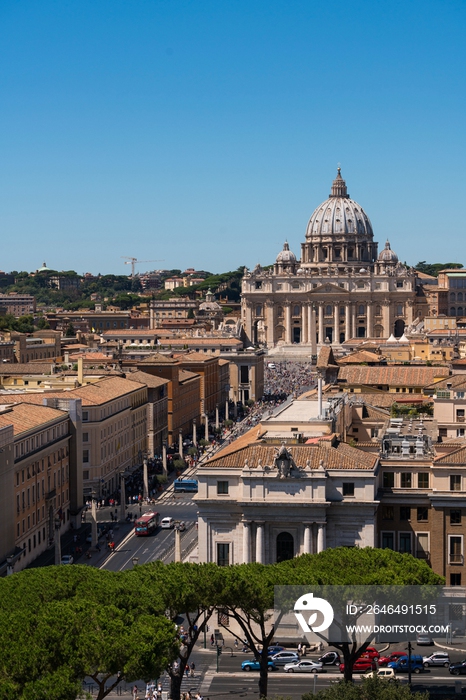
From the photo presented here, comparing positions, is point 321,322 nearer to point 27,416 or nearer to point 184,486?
point 184,486

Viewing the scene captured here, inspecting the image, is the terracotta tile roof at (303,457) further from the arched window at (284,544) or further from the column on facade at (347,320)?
the column on facade at (347,320)

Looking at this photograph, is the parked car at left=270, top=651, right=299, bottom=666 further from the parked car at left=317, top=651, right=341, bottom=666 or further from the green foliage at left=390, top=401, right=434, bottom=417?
the green foliage at left=390, top=401, right=434, bottom=417

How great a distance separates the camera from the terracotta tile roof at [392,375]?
6144 cm

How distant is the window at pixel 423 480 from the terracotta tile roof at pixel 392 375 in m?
24.7

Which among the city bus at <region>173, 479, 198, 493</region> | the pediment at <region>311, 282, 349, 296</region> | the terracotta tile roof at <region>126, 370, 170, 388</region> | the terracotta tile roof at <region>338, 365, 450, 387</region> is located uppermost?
the pediment at <region>311, 282, 349, 296</region>

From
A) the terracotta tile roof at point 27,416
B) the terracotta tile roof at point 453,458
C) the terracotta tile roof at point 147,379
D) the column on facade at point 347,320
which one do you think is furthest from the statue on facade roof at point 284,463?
the column on facade at point 347,320

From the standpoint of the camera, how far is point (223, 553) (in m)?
34.4

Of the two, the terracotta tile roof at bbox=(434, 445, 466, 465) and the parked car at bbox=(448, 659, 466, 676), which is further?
the terracotta tile roof at bbox=(434, 445, 466, 465)

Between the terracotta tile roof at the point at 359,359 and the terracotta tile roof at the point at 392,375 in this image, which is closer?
the terracotta tile roof at the point at 392,375

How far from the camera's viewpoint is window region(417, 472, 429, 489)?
1382 inches

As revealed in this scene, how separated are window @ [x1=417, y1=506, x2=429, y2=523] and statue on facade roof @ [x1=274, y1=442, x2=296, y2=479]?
3.59 meters

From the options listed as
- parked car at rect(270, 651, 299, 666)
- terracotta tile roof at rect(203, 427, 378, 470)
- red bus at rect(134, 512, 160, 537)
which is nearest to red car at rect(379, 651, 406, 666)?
parked car at rect(270, 651, 299, 666)

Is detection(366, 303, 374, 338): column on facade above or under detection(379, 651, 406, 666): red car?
above

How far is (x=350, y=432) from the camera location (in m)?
44.1
